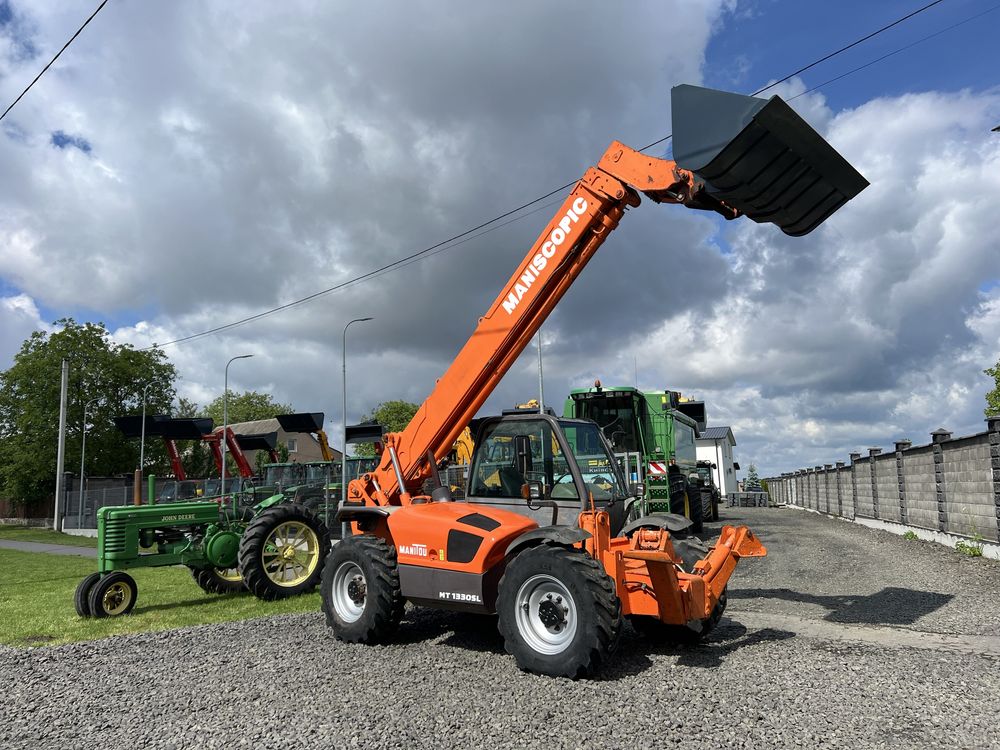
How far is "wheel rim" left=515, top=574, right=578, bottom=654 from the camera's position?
566 cm

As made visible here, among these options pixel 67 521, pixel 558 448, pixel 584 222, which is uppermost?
pixel 584 222

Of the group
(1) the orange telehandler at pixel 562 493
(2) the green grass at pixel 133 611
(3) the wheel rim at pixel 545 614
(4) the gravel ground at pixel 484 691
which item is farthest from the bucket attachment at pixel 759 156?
(2) the green grass at pixel 133 611

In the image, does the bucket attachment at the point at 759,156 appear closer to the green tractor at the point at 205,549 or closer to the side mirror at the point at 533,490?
the side mirror at the point at 533,490

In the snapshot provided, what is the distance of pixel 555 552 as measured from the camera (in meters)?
5.70

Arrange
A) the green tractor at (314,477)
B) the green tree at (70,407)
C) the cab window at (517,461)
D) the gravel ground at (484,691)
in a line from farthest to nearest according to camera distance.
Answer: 1. the green tree at (70,407)
2. the green tractor at (314,477)
3. the cab window at (517,461)
4. the gravel ground at (484,691)

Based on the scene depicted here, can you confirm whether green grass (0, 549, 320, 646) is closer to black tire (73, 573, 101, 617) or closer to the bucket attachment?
black tire (73, 573, 101, 617)

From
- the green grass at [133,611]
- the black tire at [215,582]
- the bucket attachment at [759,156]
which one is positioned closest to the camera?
the bucket attachment at [759,156]

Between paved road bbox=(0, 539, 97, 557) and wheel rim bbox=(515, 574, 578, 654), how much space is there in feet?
64.6

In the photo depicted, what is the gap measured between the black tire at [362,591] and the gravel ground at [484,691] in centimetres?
21

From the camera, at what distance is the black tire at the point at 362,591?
269 inches

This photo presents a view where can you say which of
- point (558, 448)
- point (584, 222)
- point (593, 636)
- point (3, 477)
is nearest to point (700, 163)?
point (584, 222)

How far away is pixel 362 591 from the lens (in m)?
7.18

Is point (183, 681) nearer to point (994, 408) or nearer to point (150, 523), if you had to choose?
point (150, 523)

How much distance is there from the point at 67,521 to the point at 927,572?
1472 inches
